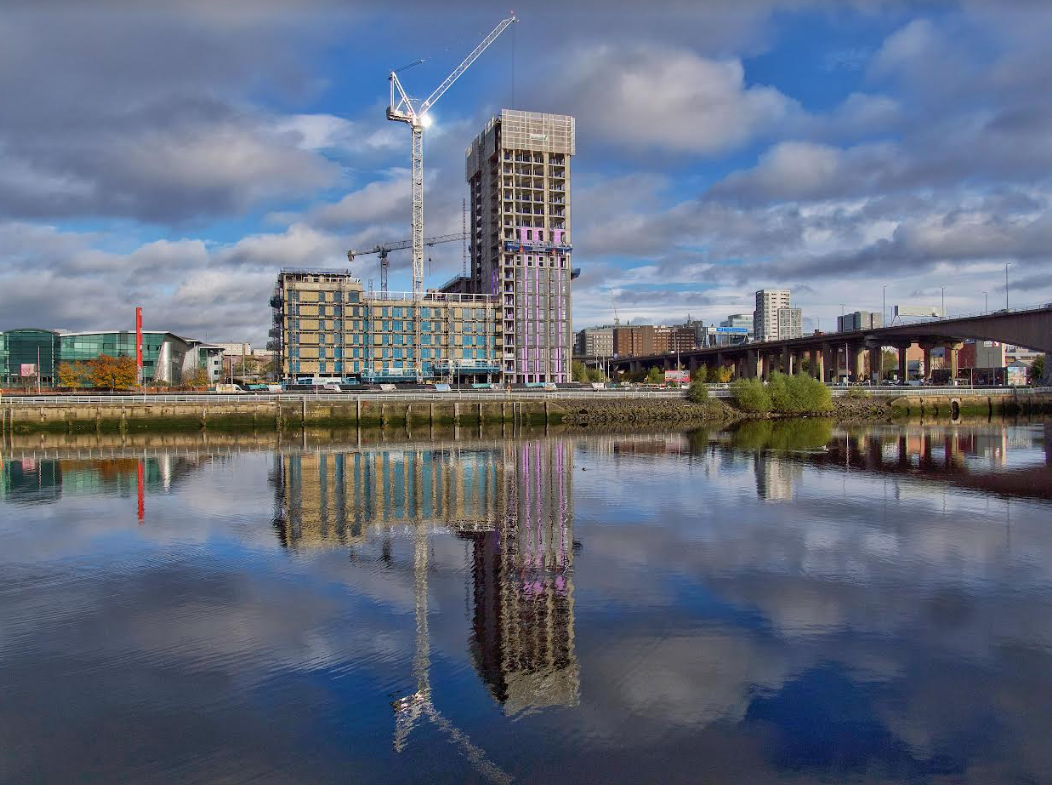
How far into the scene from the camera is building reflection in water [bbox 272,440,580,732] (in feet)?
55.4

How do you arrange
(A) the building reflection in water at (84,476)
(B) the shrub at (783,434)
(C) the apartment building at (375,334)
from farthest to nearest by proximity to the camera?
1. (C) the apartment building at (375,334)
2. (B) the shrub at (783,434)
3. (A) the building reflection in water at (84,476)

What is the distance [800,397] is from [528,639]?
104 metres

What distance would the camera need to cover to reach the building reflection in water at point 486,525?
16.9 m

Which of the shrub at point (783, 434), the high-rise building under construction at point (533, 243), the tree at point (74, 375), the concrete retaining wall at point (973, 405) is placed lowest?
the shrub at point (783, 434)

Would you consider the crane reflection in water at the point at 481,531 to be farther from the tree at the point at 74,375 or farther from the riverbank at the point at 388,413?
the tree at the point at 74,375

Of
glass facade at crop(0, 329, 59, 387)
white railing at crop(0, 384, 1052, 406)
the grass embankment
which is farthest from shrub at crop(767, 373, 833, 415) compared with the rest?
glass facade at crop(0, 329, 59, 387)

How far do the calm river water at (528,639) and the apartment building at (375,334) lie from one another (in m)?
105

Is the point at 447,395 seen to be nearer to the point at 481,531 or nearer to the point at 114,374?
the point at 481,531

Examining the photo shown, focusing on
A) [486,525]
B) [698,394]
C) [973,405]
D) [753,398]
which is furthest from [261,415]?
[973,405]

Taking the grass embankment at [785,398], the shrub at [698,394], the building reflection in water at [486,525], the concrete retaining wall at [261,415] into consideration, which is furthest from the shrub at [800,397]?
the building reflection in water at [486,525]

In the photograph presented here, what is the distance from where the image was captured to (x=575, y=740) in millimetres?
13906

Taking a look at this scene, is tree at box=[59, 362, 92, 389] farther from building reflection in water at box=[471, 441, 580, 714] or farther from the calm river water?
building reflection in water at box=[471, 441, 580, 714]

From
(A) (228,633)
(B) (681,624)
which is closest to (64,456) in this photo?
(A) (228,633)

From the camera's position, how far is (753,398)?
367ft
